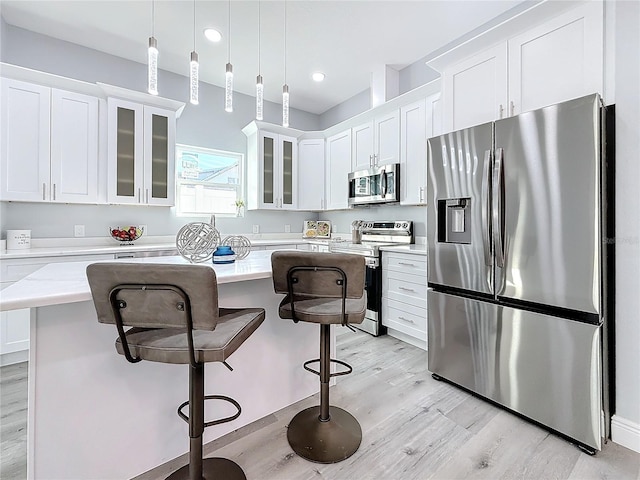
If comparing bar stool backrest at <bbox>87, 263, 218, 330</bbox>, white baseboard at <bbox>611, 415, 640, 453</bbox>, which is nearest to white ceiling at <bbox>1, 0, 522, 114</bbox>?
bar stool backrest at <bbox>87, 263, 218, 330</bbox>

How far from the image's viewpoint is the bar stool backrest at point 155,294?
3.20 ft

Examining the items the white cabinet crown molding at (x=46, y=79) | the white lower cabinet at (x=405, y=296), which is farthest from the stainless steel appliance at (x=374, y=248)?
the white cabinet crown molding at (x=46, y=79)

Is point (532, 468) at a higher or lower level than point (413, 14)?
lower

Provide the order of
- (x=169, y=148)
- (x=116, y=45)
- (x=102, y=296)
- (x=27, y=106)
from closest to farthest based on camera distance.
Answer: (x=102, y=296), (x=27, y=106), (x=116, y=45), (x=169, y=148)

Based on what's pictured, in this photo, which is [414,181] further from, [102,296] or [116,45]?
[116,45]

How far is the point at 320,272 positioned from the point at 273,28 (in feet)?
8.99

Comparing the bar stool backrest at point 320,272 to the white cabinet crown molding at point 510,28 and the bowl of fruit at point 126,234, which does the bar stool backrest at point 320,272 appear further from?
the bowl of fruit at point 126,234

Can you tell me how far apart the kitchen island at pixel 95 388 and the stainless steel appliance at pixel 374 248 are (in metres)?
1.74

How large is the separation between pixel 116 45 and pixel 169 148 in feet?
3.80

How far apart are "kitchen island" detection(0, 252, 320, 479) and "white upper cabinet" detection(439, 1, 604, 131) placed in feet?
6.30

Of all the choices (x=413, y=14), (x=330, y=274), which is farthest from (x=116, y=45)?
(x=330, y=274)

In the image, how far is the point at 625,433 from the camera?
5.33 feet

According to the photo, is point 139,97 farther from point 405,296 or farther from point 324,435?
point 324,435

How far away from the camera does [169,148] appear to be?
348cm
